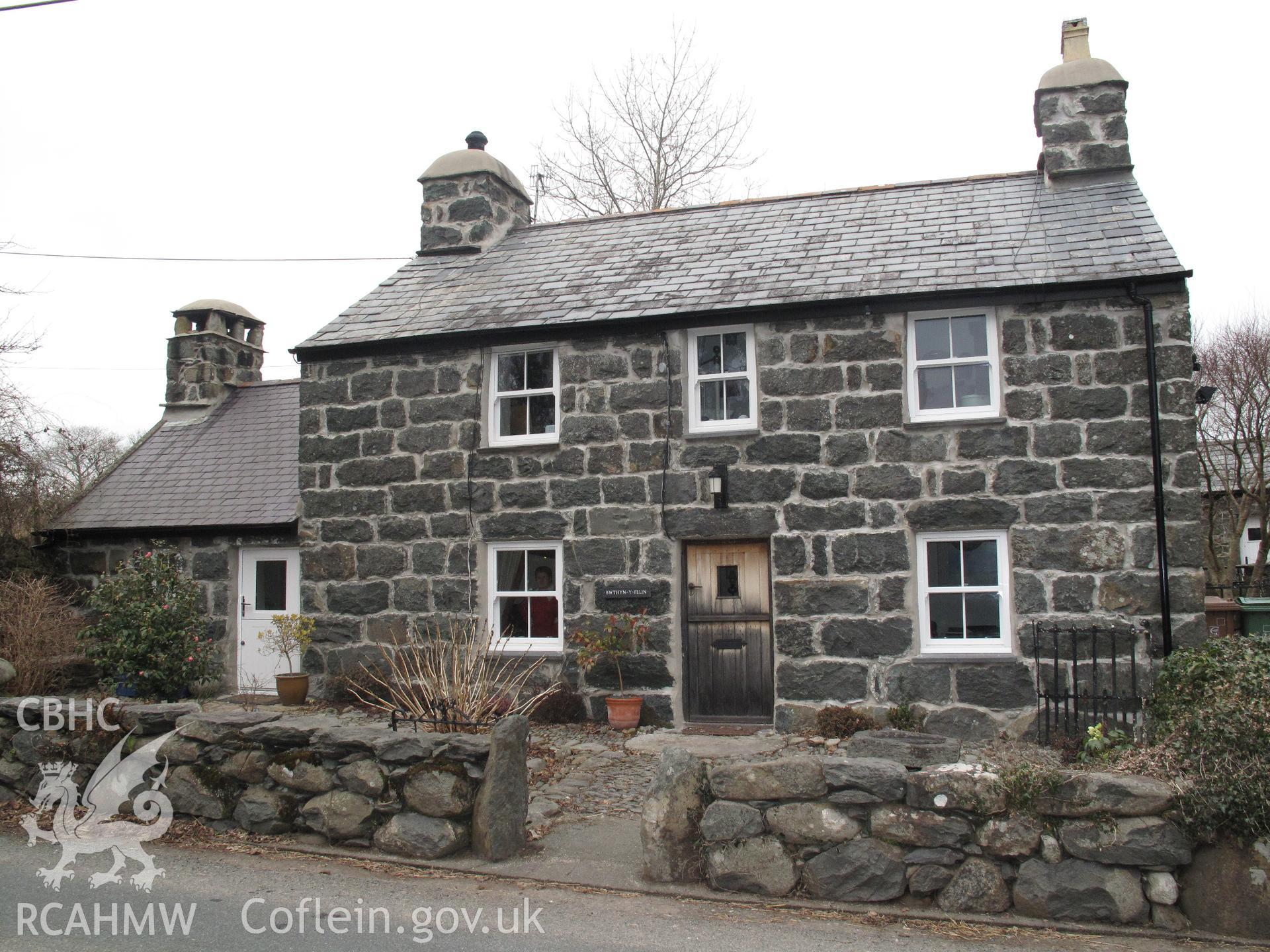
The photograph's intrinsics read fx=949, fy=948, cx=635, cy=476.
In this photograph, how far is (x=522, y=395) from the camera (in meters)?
11.4

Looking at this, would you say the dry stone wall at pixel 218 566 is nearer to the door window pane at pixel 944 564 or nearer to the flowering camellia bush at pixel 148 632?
the flowering camellia bush at pixel 148 632

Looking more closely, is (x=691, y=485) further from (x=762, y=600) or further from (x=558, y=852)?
(x=558, y=852)

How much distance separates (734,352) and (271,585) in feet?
24.5

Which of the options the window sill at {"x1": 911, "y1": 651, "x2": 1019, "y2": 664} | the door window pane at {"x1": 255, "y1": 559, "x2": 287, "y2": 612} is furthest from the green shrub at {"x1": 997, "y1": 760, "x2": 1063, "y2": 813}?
the door window pane at {"x1": 255, "y1": 559, "x2": 287, "y2": 612}

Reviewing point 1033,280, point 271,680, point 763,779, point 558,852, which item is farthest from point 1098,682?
point 271,680

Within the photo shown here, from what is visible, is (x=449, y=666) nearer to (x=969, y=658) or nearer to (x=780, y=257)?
(x=969, y=658)

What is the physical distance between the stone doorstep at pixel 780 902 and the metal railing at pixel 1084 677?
3765 millimetres

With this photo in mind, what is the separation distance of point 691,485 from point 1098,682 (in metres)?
4.48

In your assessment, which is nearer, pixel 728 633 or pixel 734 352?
pixel 728 633

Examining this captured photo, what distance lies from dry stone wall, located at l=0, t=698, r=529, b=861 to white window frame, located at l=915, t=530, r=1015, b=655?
16.7ft

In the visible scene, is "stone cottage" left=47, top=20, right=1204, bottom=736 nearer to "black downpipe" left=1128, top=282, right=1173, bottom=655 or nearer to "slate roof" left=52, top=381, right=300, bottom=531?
"black downpipe" left=1128, top=282, right=1173, bottom=655

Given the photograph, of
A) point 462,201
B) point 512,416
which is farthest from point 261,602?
point 462,201

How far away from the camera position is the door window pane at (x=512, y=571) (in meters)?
11.3

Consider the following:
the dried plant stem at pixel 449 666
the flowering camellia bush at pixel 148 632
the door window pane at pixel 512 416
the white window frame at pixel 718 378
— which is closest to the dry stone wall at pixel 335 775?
the dried plant stem at pixel 449 666
